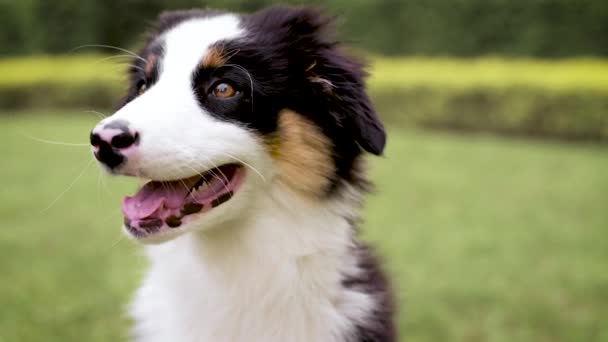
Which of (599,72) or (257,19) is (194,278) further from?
(599,72)

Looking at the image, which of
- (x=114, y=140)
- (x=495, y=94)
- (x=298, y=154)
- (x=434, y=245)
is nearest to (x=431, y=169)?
(x=434, y=245)

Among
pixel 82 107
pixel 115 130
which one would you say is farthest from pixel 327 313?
pixel 82 107

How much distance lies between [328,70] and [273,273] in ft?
2.78

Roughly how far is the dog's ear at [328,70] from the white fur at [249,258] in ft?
0.72

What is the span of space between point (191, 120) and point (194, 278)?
0.72 metres

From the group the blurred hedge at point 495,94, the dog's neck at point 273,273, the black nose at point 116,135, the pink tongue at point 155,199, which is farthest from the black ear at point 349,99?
the blurred hedge at point 495,94

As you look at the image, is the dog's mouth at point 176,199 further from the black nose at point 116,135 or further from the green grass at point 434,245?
the green grass at point 434,245

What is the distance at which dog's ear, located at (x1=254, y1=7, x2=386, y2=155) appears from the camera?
96.2 inches

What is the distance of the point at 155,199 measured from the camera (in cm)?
238

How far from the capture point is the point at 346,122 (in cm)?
249

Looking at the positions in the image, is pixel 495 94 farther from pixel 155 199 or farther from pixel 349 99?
pixel 155 199

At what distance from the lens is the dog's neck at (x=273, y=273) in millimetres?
2490

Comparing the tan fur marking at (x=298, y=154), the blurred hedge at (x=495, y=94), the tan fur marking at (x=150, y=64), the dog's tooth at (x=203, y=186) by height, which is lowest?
the blurred hedge at (x=495, y=94)

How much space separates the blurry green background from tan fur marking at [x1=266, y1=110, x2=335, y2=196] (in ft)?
2.19
